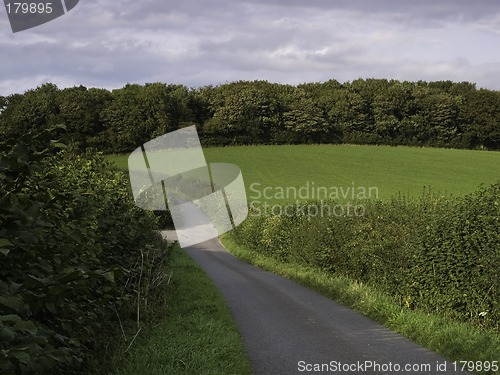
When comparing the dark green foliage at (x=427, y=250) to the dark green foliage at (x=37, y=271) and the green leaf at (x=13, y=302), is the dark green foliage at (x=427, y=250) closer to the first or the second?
the dark green foliage at (x=37, y=271)

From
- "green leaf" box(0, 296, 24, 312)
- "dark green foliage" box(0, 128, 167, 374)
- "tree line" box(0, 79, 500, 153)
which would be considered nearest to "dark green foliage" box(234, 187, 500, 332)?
"dark green foliage" box(0, 128, 167, 374)

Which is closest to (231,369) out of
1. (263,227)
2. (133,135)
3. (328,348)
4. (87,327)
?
(328,348)

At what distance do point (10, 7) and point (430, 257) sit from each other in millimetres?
10702

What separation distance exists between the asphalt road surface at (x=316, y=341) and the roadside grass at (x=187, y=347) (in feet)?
1.45

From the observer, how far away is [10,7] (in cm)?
359

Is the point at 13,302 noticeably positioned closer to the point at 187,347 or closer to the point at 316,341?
the point at 187,347

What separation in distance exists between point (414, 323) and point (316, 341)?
217 cm

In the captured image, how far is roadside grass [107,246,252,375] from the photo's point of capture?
21.5ft

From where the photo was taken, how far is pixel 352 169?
58031 millimetres

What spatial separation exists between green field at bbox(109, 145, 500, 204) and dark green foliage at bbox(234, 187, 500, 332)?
70.2 ft

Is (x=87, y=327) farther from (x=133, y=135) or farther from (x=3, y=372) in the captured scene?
(x=133, y=135)

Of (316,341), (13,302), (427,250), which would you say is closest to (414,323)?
(316,341)

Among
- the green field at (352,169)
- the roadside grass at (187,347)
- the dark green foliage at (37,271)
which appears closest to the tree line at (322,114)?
the green field at (352,169)

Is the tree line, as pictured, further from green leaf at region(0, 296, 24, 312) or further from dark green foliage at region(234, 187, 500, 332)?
green leaf at region(0, 296, 24, 312)
